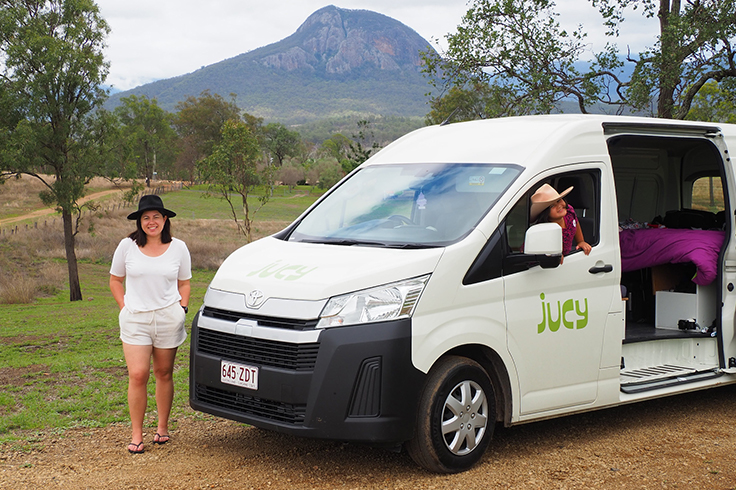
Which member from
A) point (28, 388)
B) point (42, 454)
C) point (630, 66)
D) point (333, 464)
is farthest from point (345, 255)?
point (630, 66)

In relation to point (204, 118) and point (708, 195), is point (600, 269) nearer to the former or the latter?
point (708, 195)

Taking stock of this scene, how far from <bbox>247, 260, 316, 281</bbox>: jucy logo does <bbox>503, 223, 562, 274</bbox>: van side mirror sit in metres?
1.39

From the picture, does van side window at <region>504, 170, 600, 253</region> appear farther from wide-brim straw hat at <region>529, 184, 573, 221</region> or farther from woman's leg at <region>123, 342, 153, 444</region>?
woman's leg at <region>123, 342, 153, 444</region>

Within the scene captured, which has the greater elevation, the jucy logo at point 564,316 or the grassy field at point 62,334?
the jucy logo at point 564,316

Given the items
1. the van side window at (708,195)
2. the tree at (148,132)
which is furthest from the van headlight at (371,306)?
the tree at (148,132)

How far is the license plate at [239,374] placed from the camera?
4.84m

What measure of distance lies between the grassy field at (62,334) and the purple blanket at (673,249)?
476cm

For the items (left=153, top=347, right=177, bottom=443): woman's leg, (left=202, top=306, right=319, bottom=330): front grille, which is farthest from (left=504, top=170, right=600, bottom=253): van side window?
(left=153, top=347, right=177, bottom=443): woman's leg

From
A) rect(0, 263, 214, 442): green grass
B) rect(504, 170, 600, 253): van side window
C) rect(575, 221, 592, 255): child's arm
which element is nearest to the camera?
rect(575, 221, 592, 255): child's arm

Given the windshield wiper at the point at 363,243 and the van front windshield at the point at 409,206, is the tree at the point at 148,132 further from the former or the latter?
the windshield wiper at the point at 363,243

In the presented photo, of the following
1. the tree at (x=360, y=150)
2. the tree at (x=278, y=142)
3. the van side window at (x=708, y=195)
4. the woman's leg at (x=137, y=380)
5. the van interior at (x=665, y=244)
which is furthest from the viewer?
the tree at (x=278, y=142)

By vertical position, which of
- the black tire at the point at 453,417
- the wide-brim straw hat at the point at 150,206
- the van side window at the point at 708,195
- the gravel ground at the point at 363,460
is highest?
the wide-brim straw hat at the point at 150,206

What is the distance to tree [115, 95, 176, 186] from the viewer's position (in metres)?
97.5

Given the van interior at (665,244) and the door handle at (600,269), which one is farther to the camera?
the van interior at (665,244)
